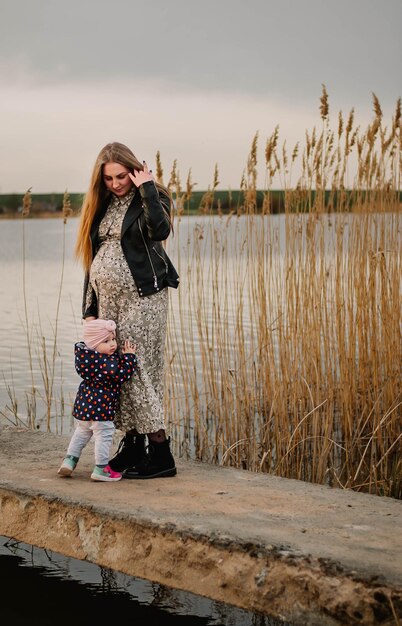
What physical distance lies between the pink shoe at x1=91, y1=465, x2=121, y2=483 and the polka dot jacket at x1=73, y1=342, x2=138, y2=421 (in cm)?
24

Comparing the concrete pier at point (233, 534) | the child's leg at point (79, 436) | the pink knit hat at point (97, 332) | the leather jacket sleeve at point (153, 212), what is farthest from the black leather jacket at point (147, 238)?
the concrete pier at point (233, 534)

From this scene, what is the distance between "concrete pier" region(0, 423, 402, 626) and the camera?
8.79 ft

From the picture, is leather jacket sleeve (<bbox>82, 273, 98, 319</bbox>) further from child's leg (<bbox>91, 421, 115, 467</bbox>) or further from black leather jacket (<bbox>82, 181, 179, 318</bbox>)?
child's leg (<bbox>91, 421, 115, 467</bbox>)

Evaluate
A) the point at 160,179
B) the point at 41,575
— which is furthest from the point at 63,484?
the point at 160,179

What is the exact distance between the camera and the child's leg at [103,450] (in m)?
3.50

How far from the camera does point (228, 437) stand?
15.6ft

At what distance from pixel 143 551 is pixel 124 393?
73cm

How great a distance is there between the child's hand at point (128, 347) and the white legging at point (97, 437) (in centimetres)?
28

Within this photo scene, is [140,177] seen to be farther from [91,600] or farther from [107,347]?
[91,600]

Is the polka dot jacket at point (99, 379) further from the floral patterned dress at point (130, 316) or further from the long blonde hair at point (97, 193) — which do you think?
the long blonde hair at point (97, 193)

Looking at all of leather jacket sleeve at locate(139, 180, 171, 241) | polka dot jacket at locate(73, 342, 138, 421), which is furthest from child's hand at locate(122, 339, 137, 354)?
leather jacket sleeve at locate(139, 180, 171, 241)

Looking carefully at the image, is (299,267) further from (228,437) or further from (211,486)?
(211,486)

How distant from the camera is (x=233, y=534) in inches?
115

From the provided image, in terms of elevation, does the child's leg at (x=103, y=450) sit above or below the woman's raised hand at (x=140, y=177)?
below
